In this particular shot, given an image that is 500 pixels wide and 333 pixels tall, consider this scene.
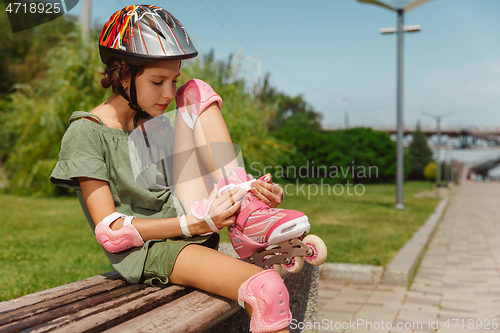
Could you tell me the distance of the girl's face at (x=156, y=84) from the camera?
62.5 inches

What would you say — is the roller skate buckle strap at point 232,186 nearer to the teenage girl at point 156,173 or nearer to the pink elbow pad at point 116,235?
the teenage girl at point 156,173

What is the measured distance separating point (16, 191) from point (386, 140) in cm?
3140

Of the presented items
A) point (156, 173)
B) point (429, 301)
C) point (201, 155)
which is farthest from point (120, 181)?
point (429, 301)

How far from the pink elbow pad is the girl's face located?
1.59ft

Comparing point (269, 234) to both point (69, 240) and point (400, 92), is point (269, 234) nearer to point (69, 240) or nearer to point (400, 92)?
point (69, 240)

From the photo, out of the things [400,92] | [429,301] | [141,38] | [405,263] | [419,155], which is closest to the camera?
[141,38]

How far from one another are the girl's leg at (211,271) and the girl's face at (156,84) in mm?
615

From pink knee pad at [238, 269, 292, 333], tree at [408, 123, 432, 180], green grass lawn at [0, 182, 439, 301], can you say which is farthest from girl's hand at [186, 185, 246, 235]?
tree at [408, 123, 432, 180]

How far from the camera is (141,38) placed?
155cm

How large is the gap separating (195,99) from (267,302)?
864 mm

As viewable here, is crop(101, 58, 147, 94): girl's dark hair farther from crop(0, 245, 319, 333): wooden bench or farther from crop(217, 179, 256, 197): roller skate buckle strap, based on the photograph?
crop(0, 245, 319, 333): wooden bench

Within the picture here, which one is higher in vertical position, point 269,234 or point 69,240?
point 269,234

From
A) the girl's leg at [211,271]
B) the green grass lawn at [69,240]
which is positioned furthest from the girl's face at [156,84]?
the green grass lawn at [69,240]

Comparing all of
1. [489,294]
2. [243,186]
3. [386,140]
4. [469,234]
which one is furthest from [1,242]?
[386,140]
